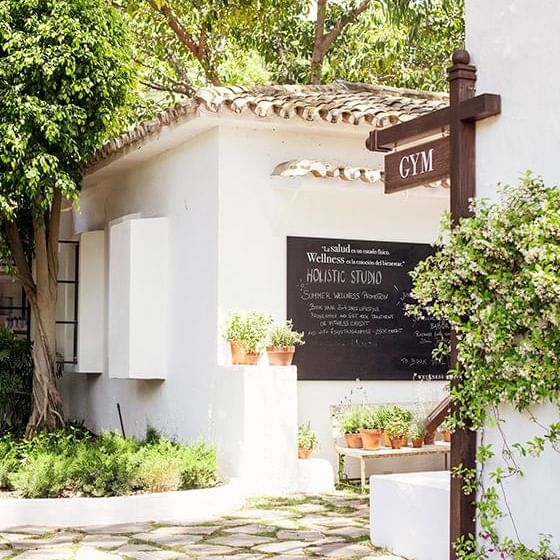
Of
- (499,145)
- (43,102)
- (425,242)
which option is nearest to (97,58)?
(43,102)

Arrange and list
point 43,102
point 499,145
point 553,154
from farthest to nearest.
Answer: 1. point 43,102
2. point 499,145
3. point 553,154

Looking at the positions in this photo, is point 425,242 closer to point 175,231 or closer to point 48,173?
point 175,231

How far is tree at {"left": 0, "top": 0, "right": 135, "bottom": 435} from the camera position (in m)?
8.67

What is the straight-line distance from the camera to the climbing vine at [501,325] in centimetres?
465

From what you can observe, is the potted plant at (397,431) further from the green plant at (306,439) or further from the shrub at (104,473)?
the shrub at (104,473)

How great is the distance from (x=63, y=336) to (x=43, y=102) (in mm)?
4143

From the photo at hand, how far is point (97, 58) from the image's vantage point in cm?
895

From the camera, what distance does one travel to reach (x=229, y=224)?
927 centimetres

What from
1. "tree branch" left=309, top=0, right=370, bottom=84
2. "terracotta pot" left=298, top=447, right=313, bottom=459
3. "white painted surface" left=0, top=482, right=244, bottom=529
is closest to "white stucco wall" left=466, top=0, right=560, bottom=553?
"white painted surface" left=0, top=482, right=244, bottom=529

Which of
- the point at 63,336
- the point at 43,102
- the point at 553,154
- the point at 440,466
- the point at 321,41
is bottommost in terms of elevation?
the point at 440,466

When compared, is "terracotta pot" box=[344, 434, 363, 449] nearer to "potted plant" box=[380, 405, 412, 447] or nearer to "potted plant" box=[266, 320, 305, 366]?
"potted plant" box=[380, 405, 412, 447]

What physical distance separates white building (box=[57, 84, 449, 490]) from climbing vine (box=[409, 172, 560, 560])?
3.81 meters

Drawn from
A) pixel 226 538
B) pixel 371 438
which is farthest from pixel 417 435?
pixel 226 538

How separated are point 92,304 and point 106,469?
3.80 meters
